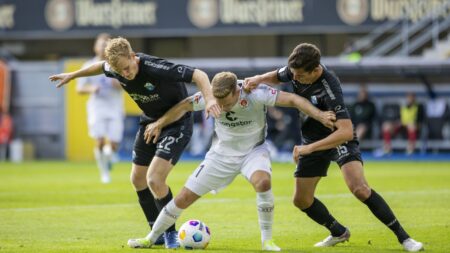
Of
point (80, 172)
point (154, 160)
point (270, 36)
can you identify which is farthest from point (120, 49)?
point (270, 36)

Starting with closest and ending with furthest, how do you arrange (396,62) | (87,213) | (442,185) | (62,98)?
(87,213), (442,185), (396,62), (62,98)

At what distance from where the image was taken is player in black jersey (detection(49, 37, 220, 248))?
10.1 meters

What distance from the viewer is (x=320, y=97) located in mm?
9953

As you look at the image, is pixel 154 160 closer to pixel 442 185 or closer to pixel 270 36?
pixel 442 185

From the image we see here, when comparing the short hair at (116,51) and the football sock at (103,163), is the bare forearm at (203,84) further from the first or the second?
the football sock at (103,163)

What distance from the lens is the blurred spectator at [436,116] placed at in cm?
2941

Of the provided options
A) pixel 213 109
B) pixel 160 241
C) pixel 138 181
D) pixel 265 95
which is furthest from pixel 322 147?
pixel 138 181

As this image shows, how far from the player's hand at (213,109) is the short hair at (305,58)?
85 centimetres

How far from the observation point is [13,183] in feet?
65.4

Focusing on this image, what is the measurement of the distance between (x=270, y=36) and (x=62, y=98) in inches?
296

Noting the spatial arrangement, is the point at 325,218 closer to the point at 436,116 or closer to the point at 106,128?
the point at 106,128

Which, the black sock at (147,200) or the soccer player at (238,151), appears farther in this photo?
the black sock at (147,200)

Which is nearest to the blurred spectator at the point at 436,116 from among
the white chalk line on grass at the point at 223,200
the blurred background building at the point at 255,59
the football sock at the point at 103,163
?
the blurred background building at the point at 255,59

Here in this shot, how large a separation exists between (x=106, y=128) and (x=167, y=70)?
372 inches
